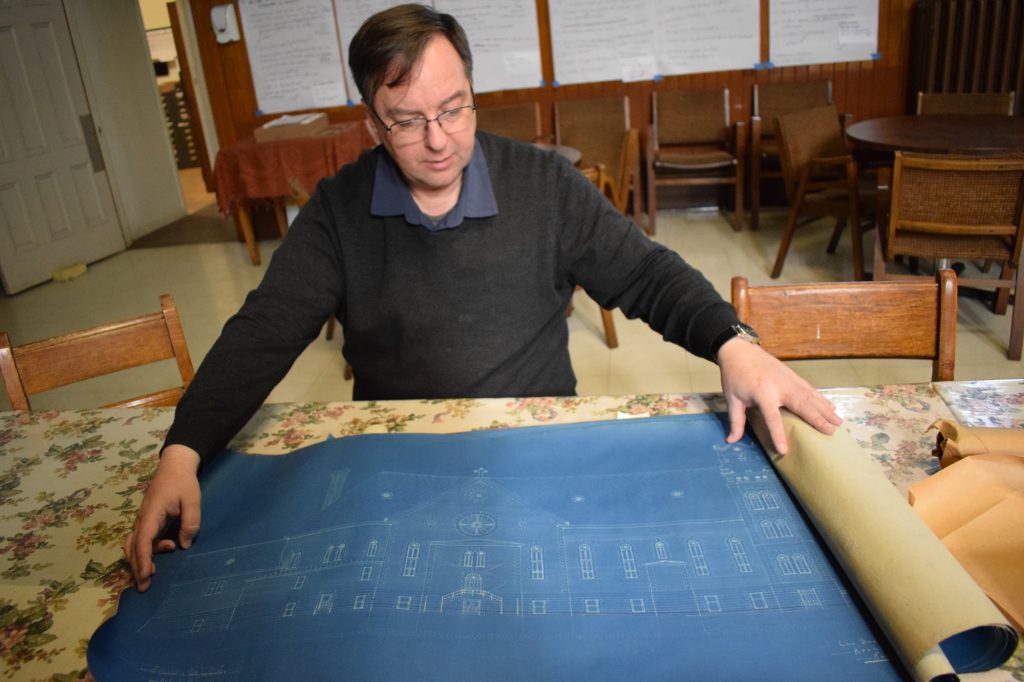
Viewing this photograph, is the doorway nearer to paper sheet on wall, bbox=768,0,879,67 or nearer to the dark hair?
paper sheet on wall, bbox=768,0,879,67

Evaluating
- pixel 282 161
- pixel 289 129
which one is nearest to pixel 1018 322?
pixel 282 161

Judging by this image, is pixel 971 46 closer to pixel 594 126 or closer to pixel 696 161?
pixel 696 161

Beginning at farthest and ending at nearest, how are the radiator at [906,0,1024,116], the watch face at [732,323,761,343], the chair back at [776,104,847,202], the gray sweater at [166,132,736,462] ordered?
the radiator at [906,0,1024,116] < the chair back at [776,104,847,202] < the gray sweater at [166,132,736,462] < the watch face at [732,323,761,343]

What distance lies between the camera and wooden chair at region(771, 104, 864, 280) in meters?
3.88

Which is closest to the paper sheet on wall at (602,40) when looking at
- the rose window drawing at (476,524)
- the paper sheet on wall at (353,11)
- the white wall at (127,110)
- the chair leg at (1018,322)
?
the paper sheet on wall at (353,11)

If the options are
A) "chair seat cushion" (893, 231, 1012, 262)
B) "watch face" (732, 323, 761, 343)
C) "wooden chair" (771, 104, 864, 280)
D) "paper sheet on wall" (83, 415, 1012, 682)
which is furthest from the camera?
"wooden chair" (771, 104, 864, 280)

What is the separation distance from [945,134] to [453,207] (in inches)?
120

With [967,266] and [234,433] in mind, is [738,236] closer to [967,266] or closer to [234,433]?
[967,266]

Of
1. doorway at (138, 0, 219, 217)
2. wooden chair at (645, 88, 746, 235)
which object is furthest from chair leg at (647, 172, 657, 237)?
doorway at (138, 0, 219, 217)

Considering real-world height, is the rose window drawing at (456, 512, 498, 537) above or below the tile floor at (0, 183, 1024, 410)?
above

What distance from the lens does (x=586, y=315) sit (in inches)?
150

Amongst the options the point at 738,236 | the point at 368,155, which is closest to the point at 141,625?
the point at 368,155

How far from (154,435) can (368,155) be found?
628 millimetres

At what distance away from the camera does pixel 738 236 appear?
4.93 meters
